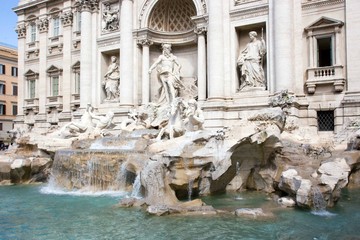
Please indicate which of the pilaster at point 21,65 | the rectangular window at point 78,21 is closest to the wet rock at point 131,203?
the rectangular window at point 78,21

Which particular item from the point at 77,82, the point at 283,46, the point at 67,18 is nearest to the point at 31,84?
the point at 77,82

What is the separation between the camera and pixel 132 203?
10883 mm

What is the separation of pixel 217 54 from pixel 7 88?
3555 cm

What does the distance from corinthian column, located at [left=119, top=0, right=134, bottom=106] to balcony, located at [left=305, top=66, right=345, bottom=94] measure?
975 centimetres

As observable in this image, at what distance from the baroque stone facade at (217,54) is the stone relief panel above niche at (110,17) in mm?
62

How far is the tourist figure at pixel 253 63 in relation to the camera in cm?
1809

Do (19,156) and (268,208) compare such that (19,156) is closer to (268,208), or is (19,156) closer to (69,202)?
(69,202)

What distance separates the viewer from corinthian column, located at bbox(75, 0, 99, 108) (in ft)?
79.0

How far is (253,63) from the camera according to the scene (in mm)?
18125

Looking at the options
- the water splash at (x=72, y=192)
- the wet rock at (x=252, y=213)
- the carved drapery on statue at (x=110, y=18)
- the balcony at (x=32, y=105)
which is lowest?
the water splash at (x=72, y=192)

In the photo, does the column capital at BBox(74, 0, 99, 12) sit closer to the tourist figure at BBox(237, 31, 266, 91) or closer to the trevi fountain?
the trevi fountain

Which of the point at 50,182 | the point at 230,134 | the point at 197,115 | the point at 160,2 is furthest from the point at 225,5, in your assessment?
the point at 50,182

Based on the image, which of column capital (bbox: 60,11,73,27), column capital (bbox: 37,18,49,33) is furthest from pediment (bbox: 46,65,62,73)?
column capital (bbox: 60,11,73,27)

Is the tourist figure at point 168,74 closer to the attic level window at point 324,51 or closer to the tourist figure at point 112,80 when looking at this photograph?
the tourist figure at point 112,80
